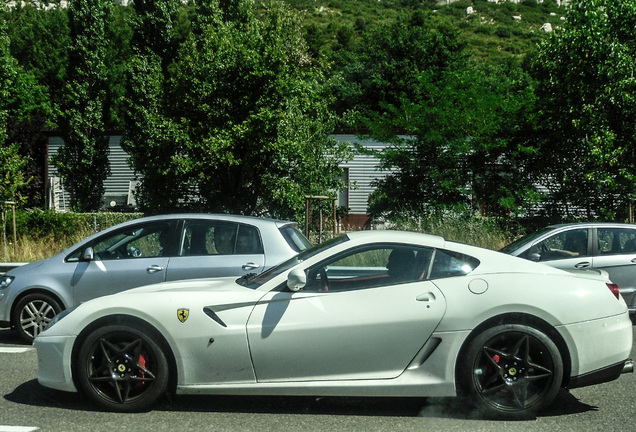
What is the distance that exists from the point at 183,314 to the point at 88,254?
11.1ft

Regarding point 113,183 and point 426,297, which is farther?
point 113,183

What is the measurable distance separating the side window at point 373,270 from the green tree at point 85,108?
27.3 meters

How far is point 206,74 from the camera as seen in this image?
18.8m

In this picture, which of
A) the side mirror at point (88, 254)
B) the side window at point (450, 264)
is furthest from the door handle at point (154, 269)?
the side window at point (450, 264)

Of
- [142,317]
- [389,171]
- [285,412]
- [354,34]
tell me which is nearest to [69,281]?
[142,317]

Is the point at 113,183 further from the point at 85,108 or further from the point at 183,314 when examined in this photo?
the point at 183,314

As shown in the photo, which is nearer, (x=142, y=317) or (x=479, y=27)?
(x=142, y=317)

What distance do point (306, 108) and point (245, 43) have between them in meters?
2.36

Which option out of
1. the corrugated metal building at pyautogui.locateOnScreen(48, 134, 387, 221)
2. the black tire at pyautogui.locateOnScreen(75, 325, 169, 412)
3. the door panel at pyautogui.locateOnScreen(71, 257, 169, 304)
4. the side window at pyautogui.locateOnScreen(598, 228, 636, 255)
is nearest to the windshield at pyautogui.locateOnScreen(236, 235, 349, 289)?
the black tire at pyautogui.locateOnScreen(75, 325, 169, 412)

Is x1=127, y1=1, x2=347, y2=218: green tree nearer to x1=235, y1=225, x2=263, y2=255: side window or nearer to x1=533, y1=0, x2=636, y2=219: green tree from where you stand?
x1=533, y1=0, x2=636, y2=219: green tree

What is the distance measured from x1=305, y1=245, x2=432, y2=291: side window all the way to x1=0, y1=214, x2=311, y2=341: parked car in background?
103 inches

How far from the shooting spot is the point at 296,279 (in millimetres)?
5168

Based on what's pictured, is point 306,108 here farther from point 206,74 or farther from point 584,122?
point 584,122

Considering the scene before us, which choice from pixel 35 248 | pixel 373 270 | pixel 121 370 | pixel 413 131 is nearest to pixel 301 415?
pixel 373 270
